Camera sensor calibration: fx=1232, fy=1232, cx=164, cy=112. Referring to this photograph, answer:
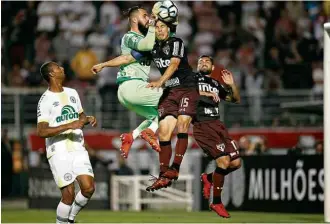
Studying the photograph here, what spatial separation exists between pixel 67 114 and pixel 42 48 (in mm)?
15488

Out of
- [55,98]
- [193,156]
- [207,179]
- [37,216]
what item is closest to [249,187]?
[193,156]

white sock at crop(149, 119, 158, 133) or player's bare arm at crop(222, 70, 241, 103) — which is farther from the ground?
player's bare arm at crop(222, 70, 241, 103)

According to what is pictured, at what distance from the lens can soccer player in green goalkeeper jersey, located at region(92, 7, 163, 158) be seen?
58.7ft

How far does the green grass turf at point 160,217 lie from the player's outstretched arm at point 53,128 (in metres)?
5.07

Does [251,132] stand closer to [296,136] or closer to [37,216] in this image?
[296,136]

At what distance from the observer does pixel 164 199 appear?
94.3 ft

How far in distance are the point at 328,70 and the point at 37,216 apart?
24.8ft

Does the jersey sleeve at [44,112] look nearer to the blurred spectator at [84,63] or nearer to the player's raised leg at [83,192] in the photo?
the player's raised leg at [83,192]

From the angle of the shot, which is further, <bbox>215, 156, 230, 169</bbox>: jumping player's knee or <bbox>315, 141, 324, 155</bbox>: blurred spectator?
<bbox>315, 141, 324, 155</bbox>: blurred spectator

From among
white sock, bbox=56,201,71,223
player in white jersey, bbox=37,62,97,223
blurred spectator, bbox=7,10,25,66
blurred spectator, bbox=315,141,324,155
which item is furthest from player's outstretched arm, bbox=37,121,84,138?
blurred spectator, bbox=7,10,25,66

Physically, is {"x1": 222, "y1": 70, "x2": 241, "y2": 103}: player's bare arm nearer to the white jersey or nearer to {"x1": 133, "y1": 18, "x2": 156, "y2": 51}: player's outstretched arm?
{"x1": 133, "y1": 18, "x2": 156, "y2": 51}: player's outstretched arm

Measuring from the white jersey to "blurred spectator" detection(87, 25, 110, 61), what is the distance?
14.7 m

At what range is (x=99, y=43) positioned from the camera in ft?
106

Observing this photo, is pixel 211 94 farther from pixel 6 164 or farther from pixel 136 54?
pixel 6 164
